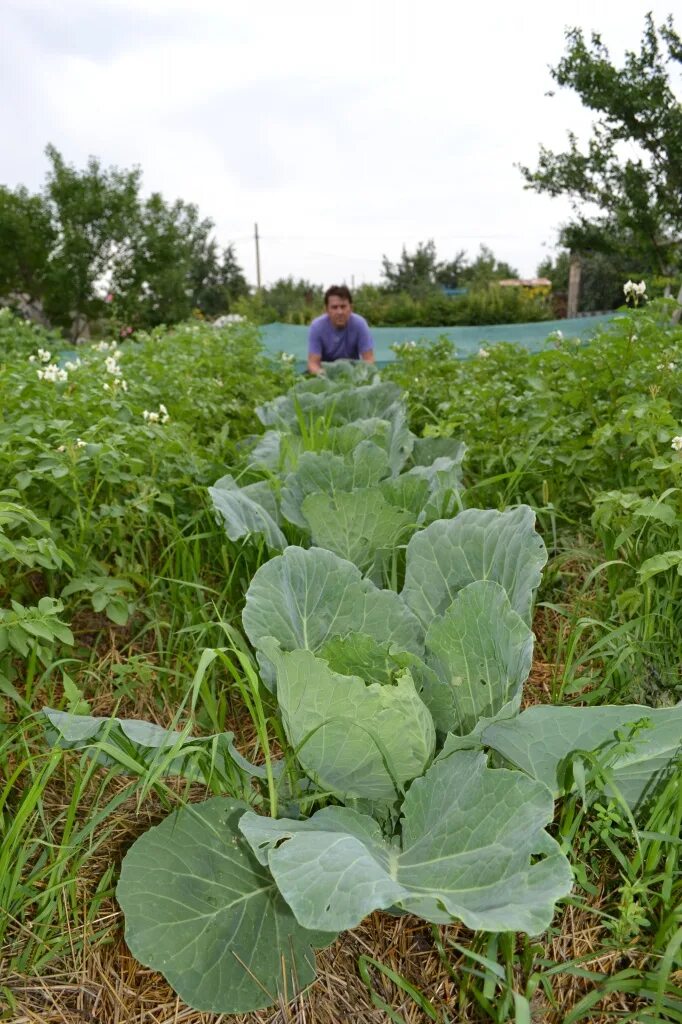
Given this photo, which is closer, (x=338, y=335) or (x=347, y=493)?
(x=347, y=493)

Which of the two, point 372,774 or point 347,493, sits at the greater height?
point 347,493

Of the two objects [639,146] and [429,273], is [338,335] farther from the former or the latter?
[429,273]

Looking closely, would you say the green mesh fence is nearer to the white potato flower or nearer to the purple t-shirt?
the purple t-shirt

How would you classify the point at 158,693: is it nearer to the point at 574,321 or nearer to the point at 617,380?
the point at 617,380

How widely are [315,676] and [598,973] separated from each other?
68 cm

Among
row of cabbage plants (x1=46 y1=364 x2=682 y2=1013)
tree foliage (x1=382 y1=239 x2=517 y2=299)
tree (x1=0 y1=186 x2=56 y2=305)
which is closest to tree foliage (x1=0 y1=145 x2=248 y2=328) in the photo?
tree (x1=0 y1=186 x2=56 y2=305)

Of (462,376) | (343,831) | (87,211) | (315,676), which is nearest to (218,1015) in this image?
(343,831)

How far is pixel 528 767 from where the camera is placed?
4.75 ft

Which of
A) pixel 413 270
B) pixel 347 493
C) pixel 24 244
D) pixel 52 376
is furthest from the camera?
pixel 413 270

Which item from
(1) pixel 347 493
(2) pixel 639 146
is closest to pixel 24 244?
(2) pixel 639 146

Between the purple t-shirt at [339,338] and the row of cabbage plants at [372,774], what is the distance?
540 cm

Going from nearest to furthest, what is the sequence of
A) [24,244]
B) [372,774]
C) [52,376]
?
[372,774] → [52,376] → [24,244]

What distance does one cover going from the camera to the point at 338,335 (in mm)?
7102

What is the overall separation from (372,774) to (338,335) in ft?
19.8
